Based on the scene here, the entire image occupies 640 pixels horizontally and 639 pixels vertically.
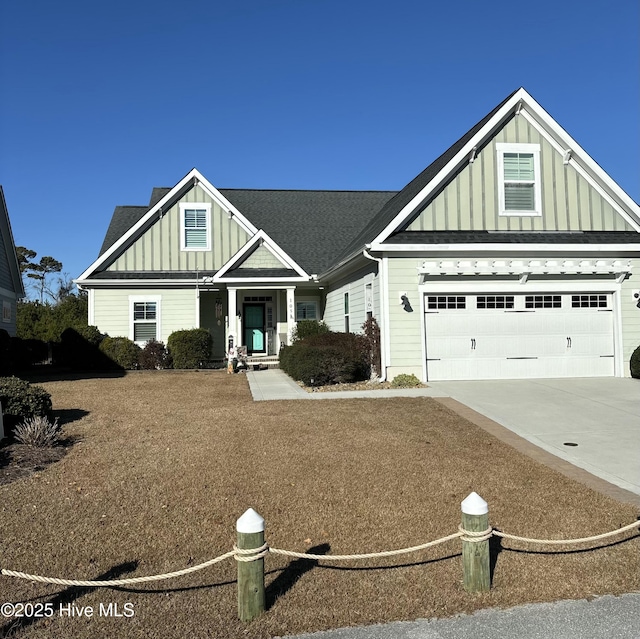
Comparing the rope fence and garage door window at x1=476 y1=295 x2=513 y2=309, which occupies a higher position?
garage door window at x1=476 y1=295 x2=513 y2=309

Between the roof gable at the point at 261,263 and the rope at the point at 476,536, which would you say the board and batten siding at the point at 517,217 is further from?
the rope at the point at 476,536

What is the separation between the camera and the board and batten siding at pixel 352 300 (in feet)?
49.1

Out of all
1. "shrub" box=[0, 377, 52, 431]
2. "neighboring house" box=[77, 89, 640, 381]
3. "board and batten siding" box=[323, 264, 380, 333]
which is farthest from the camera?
"board and batten siding" box=[323, 264, 380, 333]

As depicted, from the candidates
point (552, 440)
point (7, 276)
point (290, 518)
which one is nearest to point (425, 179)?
point (552, 440)

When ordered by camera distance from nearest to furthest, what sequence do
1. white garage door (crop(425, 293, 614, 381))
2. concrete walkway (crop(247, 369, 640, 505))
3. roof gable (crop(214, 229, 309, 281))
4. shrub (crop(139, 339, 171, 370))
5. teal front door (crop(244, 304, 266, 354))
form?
concrete walkway (crop(247, 369, 640, 505)) → white garage door (crop(425, 293, 614, 381)) → shrub (crop(139, 339, 171, 370)) → roof gable (crop(214, 229, 309, 281)) → teal front door (crop(244, 304, 266, 354))

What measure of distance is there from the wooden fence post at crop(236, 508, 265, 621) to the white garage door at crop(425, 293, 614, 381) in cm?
1099

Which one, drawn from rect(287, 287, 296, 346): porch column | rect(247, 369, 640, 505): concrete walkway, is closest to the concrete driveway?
rect(247, 369, 640, 505): concrete walkway

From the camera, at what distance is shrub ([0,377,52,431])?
8.19m

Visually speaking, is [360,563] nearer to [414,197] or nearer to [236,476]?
[236,476]

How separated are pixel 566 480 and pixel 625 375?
9.60 m

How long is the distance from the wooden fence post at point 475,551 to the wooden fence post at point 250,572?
1.44 metres

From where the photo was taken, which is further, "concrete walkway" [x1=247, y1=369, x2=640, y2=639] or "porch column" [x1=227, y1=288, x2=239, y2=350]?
"porch column" [x1=227, y1=288, x2=239, y2=350]

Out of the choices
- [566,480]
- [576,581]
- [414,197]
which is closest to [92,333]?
[414,197]

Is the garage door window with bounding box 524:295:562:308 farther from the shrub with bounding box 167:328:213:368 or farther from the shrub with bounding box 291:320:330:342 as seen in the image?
the shrub with bounding box 167:328:213:368
